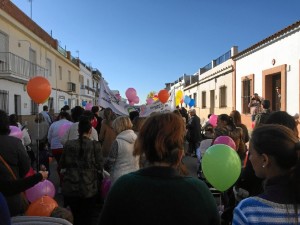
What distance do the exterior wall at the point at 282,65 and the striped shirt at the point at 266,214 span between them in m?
10.0

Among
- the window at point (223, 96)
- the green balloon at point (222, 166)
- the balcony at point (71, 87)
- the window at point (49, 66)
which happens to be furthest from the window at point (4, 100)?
the green balloon at point (222, 166)

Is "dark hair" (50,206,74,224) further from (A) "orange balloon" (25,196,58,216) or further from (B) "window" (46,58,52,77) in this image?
(B) "window" (46,58,52,77)

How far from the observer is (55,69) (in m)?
26.8

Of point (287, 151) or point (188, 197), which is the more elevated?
point (287, 151)

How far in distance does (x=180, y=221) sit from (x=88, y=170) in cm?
254

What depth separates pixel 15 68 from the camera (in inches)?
690

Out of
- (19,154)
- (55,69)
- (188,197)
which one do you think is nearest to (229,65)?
(55,69)

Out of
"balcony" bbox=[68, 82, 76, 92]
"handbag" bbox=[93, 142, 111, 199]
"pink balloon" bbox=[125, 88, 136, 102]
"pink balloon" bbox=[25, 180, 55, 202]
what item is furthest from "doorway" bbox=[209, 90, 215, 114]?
"pink balloon" bbox=[25, 180, 55, 202]

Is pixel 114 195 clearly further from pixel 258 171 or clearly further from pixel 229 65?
pixel 229 65

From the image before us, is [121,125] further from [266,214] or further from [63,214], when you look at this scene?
[266,214]

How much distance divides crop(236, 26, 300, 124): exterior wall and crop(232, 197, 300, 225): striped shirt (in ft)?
32.9

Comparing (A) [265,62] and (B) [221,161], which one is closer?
(B) [221,161]

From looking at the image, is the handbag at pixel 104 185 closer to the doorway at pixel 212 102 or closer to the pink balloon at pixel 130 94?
the pink balloon at pixel 130 94

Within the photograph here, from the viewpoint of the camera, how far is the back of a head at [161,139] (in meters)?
1.72
